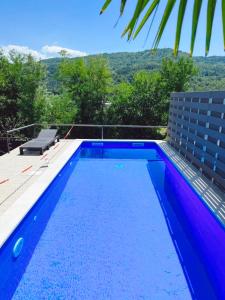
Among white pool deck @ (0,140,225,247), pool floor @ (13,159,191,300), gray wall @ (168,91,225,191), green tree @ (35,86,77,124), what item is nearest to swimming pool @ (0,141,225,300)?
pool floor @ (13,159,191,300)

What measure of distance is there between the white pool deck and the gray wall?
0.25 metres

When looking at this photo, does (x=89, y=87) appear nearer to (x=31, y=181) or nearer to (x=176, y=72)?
(x=176, y=72)

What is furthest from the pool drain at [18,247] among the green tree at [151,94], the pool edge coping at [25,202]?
the green tree at [151,94]

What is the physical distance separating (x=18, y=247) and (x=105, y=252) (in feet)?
3.63

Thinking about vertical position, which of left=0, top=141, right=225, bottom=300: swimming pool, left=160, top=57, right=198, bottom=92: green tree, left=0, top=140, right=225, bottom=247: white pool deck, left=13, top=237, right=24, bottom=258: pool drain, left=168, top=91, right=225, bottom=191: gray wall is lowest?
left=0, top=141, right=225, bottom=300: swimming pool

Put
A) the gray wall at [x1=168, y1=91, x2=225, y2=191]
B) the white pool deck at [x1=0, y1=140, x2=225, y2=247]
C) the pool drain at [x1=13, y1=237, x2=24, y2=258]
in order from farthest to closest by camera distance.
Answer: the gray wall at [x1=168, y1=91, x2=225, y2=191] → the white pool deck at [x1=0, y1=140, x2=225, y2=247] → the pool drain at [x1=13, y1=237, x2=24, y2=258]

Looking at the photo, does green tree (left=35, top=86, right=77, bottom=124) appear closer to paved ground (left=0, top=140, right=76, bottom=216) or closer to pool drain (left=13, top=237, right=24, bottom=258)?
paved ground (left=0, top=140, right=76, bottom=216)

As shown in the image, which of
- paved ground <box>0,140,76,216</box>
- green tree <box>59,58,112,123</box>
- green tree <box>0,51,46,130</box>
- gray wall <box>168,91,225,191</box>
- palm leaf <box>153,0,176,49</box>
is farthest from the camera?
green tree <box>59,58,112,123</box>

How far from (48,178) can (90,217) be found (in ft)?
4.28

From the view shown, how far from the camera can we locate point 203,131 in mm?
6035

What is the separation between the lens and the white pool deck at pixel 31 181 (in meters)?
3.91

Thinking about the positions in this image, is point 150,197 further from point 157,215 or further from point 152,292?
point 152,292

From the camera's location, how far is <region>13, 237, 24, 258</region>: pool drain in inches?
134

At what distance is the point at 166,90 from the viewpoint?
13.0 metres
